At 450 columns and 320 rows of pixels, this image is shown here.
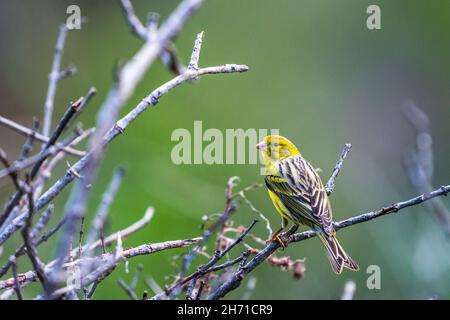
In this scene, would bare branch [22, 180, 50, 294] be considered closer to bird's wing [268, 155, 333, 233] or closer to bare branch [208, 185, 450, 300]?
bare branch [208, 185, 450, 300]

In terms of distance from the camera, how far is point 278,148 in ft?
17.2

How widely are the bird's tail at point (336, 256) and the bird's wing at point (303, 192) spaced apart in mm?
61

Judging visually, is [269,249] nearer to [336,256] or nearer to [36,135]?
[36,135]

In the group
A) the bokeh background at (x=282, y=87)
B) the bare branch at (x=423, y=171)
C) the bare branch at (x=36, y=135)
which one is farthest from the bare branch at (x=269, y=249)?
the bokeh background at (x=282, y=87)

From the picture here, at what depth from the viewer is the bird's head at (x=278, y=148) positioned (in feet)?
17.1

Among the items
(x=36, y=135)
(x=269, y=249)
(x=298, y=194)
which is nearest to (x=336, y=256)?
(x=298, y=194)

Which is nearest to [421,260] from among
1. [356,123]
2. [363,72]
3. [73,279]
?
[73,279]

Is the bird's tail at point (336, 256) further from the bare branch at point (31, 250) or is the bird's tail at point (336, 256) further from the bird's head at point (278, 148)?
the bare branch at point (31, 250)

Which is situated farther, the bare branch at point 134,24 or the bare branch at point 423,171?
the bare branch at point 423,171

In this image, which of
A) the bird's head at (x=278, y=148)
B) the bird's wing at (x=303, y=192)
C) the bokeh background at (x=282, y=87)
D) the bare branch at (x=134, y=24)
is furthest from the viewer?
the bokeh background at (x=282, y=87)

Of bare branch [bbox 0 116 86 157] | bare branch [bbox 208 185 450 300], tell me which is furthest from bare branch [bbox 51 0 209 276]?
bare branch [bbox 208 185 450 300]

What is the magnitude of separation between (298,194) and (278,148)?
542 mm

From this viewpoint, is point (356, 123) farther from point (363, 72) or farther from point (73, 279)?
point (73, 279)
